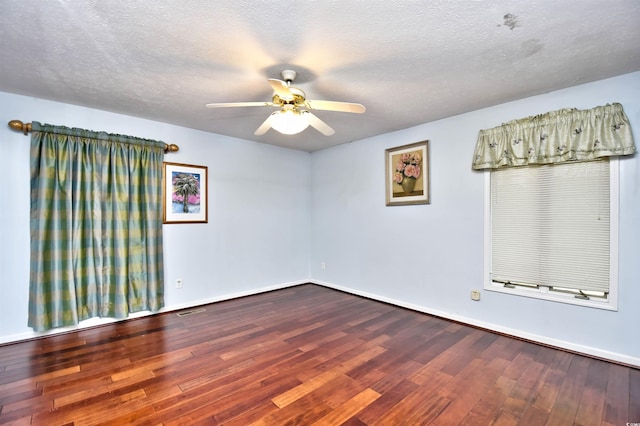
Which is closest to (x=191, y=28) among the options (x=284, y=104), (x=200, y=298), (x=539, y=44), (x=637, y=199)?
(x=284, y=104)

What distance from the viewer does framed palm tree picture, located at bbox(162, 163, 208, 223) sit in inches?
146

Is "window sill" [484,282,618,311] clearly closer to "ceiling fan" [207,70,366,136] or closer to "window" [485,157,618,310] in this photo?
"window" [485,157,618,310]

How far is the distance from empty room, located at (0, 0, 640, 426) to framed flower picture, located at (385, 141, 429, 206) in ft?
0.11

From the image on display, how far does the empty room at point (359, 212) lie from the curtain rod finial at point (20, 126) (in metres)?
0.04

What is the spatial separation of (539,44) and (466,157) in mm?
1456

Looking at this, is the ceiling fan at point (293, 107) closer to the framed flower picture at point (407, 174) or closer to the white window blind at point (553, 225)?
the framed flower picture at point (407, 174)

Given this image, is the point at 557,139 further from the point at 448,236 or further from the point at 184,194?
the point at 184,194

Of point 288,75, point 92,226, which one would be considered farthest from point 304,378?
point 92,226

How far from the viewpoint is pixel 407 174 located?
12.7 feet

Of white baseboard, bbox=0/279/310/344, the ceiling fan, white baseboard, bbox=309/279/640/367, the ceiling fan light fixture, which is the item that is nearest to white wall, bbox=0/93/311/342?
white baseboard, bbox=0/279/310/344

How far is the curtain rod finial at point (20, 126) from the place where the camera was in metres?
2.74

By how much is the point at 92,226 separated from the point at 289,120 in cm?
248

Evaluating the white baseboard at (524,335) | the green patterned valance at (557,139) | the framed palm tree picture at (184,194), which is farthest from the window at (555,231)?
the framed palm tree picture at (184,194)

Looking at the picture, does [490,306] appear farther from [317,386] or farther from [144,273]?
[144,273]
